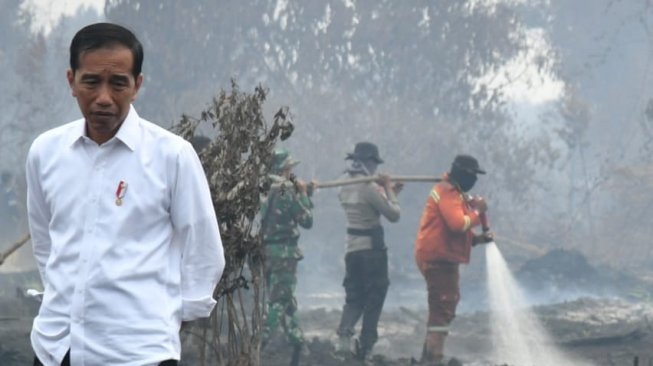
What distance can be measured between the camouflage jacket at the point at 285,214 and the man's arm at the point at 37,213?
22.8ft

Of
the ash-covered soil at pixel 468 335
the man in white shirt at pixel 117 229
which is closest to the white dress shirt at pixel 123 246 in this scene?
the man in white shirt at pixel 117 229

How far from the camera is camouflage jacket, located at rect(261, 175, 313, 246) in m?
10.6

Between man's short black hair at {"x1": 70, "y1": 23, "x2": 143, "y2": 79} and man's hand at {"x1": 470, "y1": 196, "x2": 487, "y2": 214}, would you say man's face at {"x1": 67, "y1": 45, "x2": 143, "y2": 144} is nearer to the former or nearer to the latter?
man's short black hair at {"x1": 70, "y1": 23, "x2": 143, "y2": 79}

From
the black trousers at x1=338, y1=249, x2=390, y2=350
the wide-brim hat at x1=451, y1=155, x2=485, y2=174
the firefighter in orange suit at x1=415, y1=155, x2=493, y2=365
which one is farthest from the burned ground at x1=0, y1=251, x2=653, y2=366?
the wide-brim hat at x1=451, y1=155, x2=485, y2=174

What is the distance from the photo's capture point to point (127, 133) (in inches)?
127

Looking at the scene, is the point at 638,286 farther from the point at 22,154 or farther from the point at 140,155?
the point at 140,155

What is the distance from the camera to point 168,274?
3.25 metres

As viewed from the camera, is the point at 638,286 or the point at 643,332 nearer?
the point at 643,332

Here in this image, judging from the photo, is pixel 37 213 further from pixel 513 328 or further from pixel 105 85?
pixel 513 328

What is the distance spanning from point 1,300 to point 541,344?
5.09 metres

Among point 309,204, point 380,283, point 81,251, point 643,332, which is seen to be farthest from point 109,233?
point 643,332

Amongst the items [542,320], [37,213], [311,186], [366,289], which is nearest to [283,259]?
[311,186]

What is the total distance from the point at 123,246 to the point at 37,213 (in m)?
0.31

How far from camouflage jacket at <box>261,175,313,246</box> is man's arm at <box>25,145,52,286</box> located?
6.94 metres
